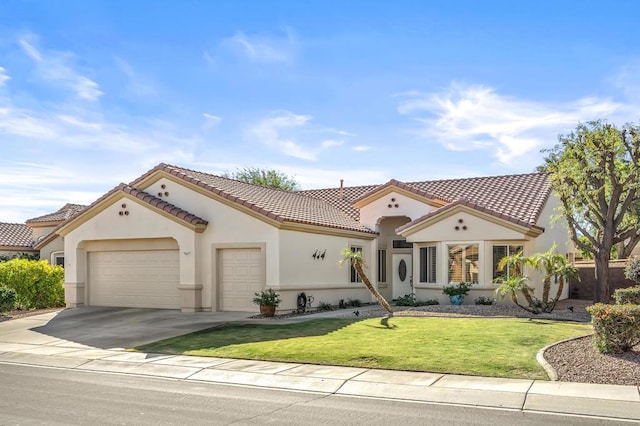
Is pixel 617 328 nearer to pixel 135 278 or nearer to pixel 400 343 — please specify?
pixel 400 343

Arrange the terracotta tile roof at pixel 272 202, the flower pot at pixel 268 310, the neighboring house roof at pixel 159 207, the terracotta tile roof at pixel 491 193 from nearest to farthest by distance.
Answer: the flower pot at pixel 268 310 → the terracotta tile roof at pixel 272 202 → the neighboring house roof at pixel 159 207 → the terracotta tile roof at pixel 491 193

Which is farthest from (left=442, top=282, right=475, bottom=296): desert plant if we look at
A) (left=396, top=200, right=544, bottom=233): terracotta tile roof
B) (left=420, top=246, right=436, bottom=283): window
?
(left=396, top=200, right=544, bottom=233): terracotta tile roof

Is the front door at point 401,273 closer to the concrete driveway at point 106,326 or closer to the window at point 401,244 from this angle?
the window at point 401,244

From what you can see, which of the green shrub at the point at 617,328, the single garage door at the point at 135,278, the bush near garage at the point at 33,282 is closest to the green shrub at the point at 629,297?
the green shrub at the point at 617,328

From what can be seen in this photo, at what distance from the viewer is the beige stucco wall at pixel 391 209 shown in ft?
91.4

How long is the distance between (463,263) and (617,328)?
40.4 ft

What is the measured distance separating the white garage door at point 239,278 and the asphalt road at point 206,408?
422 inches

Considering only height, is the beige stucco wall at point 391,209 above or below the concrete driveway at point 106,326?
above

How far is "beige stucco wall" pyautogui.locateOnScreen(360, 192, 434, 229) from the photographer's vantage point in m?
27.9

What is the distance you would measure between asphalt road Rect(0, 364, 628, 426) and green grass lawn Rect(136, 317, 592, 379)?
2565mm

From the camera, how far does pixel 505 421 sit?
8695mm

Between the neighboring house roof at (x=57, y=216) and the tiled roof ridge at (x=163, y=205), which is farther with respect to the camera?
the neighboring house roof at (x=57, y=216)

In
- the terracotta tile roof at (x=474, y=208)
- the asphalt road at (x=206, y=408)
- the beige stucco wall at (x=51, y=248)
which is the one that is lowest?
the asphalt road at (x=206, y=408)

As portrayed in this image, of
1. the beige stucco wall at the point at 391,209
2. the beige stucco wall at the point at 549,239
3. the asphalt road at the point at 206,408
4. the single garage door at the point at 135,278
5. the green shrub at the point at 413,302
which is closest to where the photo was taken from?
the asphalt road at the point at 206,408
